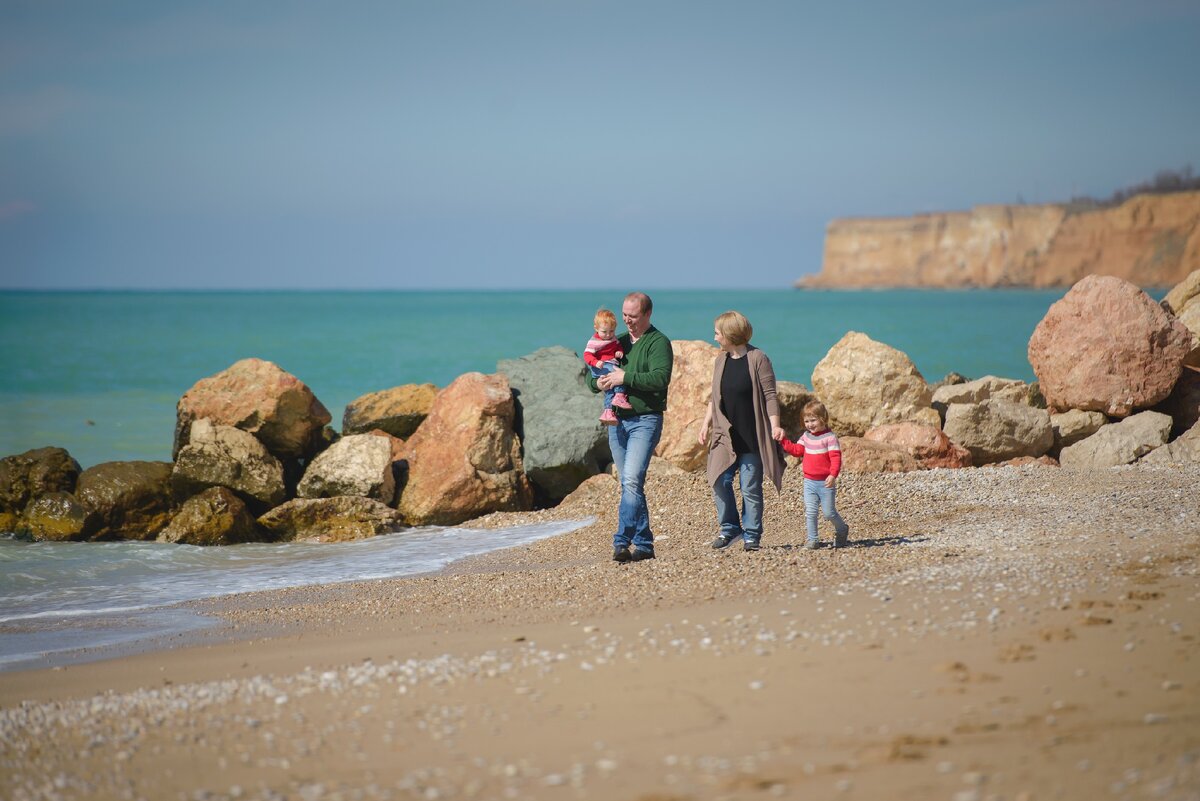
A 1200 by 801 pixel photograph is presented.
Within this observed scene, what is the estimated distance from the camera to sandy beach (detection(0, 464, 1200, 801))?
4.27 meters

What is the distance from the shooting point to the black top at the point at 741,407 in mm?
8430

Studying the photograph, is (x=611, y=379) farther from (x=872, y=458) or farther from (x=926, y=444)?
(x=926, y=444)

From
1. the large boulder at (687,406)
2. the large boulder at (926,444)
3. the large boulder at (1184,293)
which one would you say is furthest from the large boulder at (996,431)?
the large boulder at (1184,293)

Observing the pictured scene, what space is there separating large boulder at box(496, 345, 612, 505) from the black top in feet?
16.9

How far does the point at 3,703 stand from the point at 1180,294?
16.9m

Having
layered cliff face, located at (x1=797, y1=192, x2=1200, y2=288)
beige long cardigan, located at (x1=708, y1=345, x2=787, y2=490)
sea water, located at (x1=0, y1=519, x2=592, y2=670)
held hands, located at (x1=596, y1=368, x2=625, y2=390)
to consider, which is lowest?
sea water, located at (x1=0, y1=519, x2=592, y2=670)

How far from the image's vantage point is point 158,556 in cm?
1145

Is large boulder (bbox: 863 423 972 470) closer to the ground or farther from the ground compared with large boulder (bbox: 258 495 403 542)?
farther from the ground

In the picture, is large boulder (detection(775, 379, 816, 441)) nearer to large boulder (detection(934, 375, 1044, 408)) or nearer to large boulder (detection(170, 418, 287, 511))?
large boulder (detection(934, 375, 1044, 408))

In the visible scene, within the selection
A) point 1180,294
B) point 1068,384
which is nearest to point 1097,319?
point 1068,384

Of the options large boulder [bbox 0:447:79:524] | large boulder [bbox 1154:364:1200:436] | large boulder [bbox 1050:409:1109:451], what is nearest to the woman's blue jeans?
large boulder [bbox 1050:409:1109:451]

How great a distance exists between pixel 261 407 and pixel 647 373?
22.9 ft

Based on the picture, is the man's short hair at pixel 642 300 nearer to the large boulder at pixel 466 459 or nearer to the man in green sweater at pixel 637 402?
the man in green sweater at pixel 637 402

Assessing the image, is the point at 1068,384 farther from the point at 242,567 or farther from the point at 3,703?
the point at 3,703
